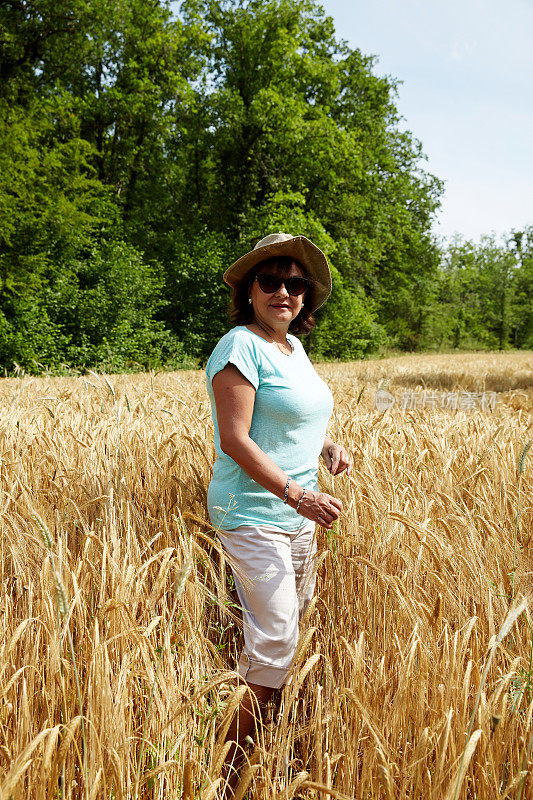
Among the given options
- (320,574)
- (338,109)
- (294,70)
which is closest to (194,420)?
(320,574)

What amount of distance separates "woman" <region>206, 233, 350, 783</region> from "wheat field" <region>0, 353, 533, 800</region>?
0.09 meters

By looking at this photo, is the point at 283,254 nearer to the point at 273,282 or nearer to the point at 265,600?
the point at 273,282

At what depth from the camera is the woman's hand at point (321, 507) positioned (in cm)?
158

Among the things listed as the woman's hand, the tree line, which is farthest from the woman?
the tree line

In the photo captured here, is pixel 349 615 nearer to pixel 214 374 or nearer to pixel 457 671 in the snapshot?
pixel 457 671

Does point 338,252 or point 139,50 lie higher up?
point 139,50

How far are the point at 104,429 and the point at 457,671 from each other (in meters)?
2.22

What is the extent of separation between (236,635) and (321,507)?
63 cm

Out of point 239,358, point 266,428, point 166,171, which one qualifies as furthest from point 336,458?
point 166,171

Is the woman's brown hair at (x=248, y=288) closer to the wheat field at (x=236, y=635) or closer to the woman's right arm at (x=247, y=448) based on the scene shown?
the woman's right arm at (x=247, y=448)

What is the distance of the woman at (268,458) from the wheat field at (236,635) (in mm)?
95

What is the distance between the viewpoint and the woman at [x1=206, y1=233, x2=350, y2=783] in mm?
1599

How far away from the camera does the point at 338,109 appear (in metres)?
24.8

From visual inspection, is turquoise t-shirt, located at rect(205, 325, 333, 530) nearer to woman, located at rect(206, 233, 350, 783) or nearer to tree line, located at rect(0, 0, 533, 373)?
woman, located at rect(206, 233, 350, 783)
